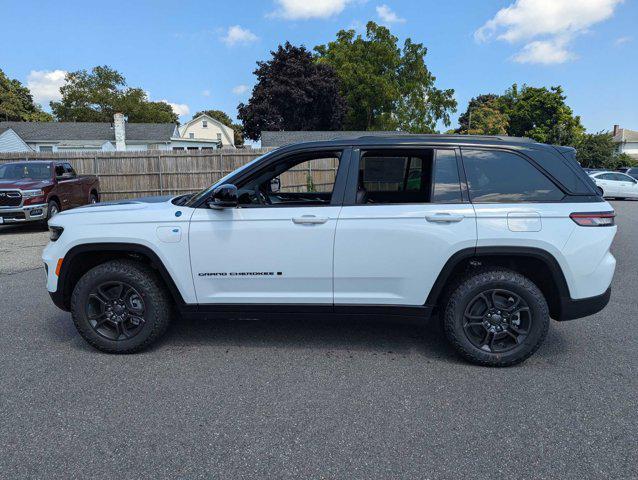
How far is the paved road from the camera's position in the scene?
237cm

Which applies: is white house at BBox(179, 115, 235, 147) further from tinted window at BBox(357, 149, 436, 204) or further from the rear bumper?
the rear bumper

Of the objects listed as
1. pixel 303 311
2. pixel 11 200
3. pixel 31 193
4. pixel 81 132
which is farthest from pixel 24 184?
pixel 81 132

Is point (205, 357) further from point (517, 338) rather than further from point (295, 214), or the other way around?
point (517, 338)

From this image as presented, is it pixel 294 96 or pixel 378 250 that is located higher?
pixel 294 96

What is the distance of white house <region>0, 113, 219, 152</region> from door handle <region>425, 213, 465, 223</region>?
1560 inches

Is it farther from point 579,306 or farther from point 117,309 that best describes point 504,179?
point 117,309

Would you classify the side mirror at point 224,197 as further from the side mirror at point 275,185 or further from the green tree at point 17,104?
the green tree at point 17,104

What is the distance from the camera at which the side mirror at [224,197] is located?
131 inches

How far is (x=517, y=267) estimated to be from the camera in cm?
351

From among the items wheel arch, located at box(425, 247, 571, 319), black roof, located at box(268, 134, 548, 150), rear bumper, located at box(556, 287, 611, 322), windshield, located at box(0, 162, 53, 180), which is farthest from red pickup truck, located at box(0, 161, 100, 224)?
rear bumper, located at box(556, 287, 611, 322)

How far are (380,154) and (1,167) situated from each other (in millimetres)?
12202

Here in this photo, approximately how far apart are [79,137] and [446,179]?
147 feet

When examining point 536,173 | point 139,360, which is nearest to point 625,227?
point 536,173

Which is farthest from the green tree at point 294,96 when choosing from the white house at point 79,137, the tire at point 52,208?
the tire at point 52,208
